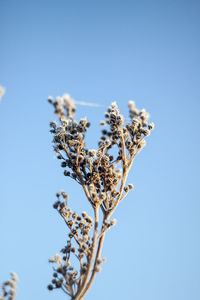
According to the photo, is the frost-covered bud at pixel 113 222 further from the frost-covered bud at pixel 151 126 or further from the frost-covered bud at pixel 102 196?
the frost-covered bud at pixel 151 126

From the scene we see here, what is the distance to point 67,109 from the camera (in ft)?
18.4

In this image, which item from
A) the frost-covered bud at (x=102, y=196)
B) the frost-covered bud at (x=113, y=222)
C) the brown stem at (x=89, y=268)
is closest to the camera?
the brown stem at (x=89, y=268)

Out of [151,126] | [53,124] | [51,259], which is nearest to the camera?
[51,259]

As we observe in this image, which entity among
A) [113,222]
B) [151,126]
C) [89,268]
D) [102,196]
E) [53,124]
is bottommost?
[89,268]

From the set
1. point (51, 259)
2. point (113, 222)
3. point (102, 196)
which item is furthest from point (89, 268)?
point (102, 196)

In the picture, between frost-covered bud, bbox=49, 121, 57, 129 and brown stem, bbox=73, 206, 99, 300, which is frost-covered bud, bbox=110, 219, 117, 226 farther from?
frost-covered bud, bbox=49, 121, 57, 129

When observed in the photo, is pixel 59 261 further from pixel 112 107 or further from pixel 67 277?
pixel 112 107

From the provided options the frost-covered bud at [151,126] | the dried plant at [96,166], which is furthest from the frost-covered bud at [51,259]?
the frost-covered bud at [151,126]

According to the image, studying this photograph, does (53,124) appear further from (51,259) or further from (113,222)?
(51,259)

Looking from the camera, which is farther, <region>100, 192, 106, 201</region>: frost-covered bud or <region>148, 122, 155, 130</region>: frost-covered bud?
<region>148, 122, 155, 130</region>: frost-covered bud

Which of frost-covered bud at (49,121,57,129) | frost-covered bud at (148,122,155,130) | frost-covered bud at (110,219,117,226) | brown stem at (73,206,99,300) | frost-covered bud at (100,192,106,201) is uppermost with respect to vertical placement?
frost-covered bud at (148,122,155,130)

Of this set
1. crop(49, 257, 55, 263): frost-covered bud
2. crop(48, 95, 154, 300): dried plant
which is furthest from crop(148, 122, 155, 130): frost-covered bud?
crop(49, 257, 55, 263): frost-covered bud

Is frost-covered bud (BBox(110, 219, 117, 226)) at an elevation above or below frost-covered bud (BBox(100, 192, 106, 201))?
below

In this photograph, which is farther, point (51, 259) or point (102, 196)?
point (102, 196)
